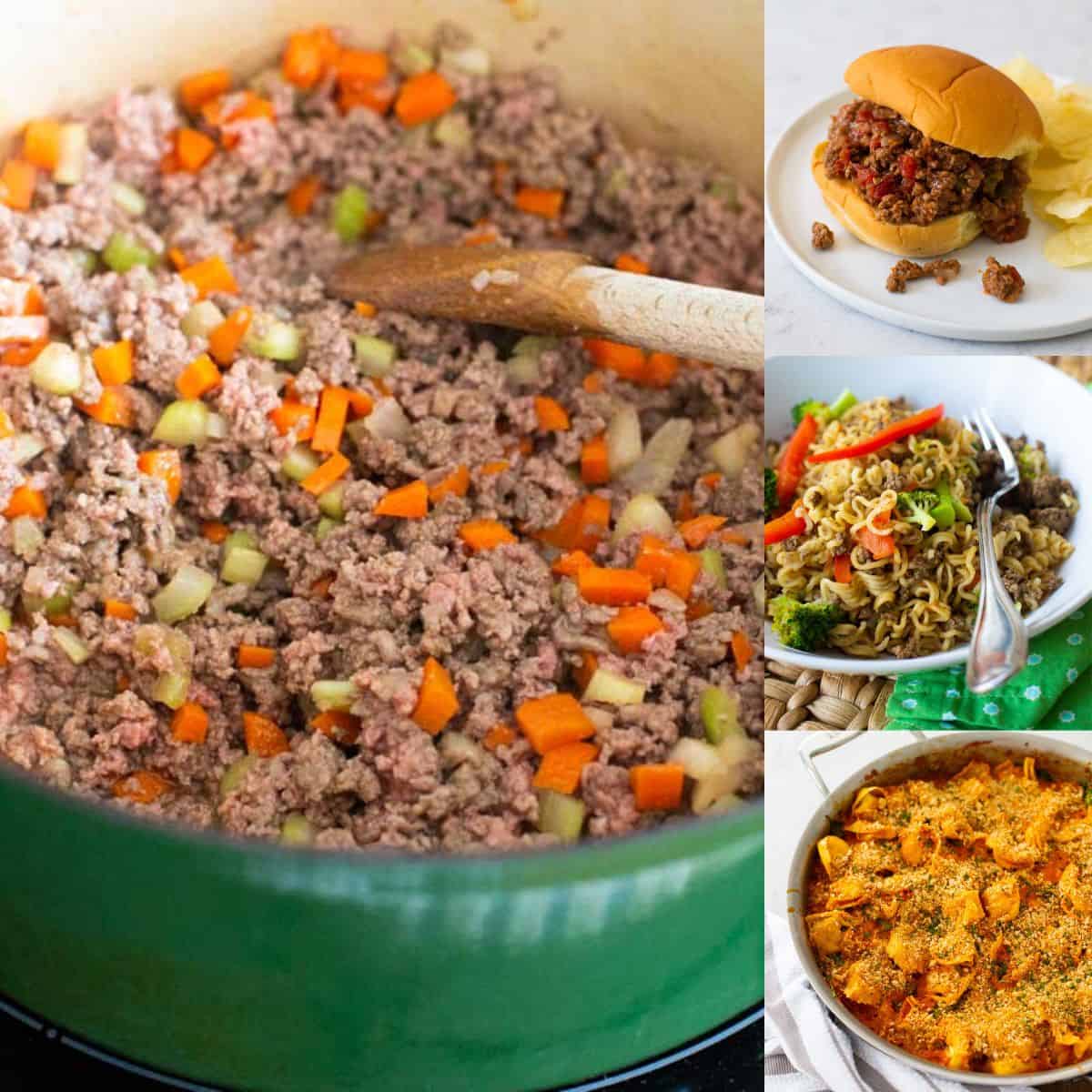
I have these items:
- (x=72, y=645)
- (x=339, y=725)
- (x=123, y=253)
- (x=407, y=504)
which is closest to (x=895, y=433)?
(x=407, y=504)

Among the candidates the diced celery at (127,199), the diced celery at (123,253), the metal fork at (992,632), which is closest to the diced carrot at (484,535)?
the metal fork at (992,632)

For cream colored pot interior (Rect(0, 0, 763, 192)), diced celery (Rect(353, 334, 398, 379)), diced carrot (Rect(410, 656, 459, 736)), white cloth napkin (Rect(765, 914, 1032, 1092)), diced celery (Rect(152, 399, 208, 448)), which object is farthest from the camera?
cream colored pot interior (Rect(0, 0, 763, 192))

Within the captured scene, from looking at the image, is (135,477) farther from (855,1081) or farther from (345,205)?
(855,1081)

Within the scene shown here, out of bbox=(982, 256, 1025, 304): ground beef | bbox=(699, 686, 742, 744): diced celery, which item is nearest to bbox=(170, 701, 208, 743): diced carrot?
bbox=(699, 686, 742, 744): diced celery

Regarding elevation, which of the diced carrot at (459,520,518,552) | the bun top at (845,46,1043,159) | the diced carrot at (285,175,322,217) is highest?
the bun top at (845,46,1043,159)

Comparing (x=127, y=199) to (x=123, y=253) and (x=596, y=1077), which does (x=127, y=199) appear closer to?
(x=123, y=253)

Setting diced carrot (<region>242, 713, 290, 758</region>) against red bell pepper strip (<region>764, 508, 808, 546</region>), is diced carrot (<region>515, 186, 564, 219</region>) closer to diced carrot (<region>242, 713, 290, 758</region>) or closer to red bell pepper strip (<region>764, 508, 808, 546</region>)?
red bell pepper strip (<region>764, 508, 808, 546</region>)

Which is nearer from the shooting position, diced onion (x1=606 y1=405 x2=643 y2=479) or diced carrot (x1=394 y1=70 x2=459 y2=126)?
diced onion (x1=606 y1=405 x2=643 y2=479)
